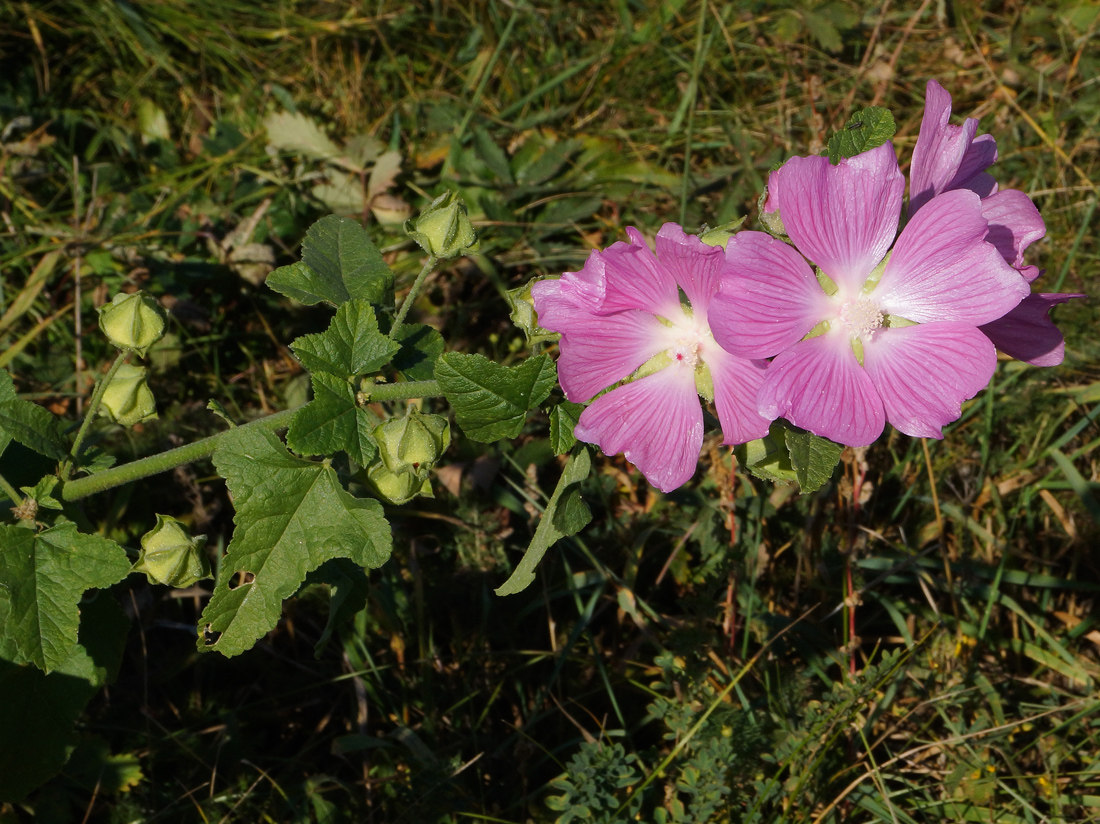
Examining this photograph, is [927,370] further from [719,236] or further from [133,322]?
[133,322]

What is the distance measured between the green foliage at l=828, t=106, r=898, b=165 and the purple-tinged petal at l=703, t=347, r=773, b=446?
385 millimetres

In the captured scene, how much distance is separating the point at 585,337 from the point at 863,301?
0.48 meters

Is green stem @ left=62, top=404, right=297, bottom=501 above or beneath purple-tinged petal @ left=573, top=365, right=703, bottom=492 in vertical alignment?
beneath

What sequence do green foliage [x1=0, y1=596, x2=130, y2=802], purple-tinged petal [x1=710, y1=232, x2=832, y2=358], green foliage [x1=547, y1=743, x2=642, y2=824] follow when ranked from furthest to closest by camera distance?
green foliage [x1=547, y1=743, x2=642, y2=824] → green foliage [x1=0, y1=596, x2=130, y2=802] → purple-tinged petal [x1=710, y1=232, x2=832, y2=358]

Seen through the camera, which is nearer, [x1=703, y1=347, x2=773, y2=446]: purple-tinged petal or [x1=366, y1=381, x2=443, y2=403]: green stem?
[x1=703, y1=347, x2=773, y2=446]: purple-tinged petal

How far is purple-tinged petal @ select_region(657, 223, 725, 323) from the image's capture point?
1.50 meters

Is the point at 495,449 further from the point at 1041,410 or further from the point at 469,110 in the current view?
the point at 1041,410

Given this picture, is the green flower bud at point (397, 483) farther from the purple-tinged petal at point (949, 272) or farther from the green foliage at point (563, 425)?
the purple-tinged petal at point (949, 272)

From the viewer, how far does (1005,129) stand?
3.71m

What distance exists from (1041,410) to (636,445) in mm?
1986

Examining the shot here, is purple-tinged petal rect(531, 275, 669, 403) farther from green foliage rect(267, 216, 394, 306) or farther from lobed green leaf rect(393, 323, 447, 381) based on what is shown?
green foliage rect(267, 216, 394, 306)

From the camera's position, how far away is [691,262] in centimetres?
154

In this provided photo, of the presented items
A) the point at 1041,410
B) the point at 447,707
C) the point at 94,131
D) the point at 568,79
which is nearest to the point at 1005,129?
the point at 1041,410

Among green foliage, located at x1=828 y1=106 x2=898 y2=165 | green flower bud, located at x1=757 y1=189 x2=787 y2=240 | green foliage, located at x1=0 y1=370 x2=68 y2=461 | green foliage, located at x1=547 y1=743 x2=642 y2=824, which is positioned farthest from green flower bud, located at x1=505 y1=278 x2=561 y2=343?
green foliage, located at x1=547 y1=743 x2=642 y2=824
